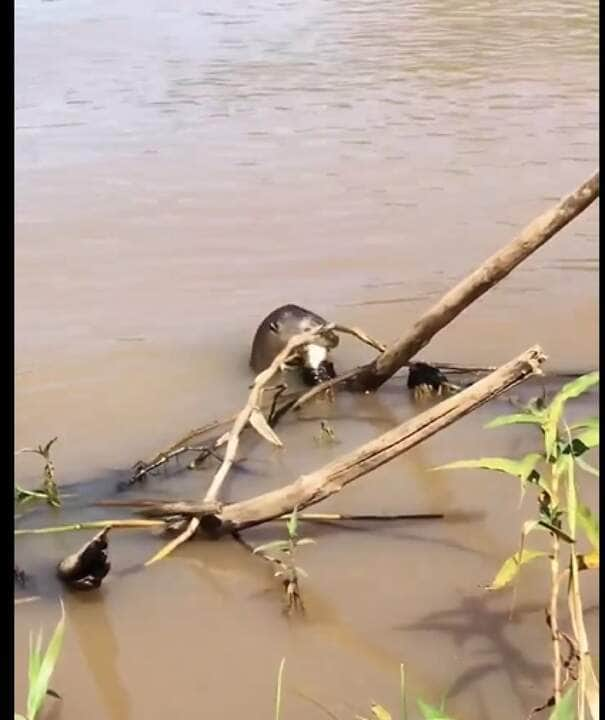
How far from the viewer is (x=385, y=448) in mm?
2422

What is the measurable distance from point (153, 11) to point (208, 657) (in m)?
9.00

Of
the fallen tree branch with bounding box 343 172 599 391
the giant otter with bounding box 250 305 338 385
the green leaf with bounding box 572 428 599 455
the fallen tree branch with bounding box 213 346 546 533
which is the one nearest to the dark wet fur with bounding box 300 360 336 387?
the giant otter with bounding box 250 305 338 385

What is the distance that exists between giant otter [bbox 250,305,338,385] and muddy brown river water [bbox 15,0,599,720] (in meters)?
0.12

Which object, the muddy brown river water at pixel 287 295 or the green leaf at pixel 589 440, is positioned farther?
the muddy brown river water at pixel 287 295

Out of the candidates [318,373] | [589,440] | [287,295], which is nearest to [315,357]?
[318,373]

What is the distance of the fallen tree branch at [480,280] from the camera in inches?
113

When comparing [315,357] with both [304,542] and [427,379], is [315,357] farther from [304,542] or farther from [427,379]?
[304,542]

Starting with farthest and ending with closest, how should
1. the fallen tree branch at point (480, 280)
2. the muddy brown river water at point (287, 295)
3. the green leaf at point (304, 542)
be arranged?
the fallen tree branch at point (480, 280) < the green leaf at point (304, 542) < the muddy brown river water at point (287, 295)

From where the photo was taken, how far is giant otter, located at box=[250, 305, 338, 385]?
11.5ft

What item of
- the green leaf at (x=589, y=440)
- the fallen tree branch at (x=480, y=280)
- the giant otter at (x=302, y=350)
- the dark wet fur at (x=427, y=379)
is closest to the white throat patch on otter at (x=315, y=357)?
the giant otter at (x=302, y=350)

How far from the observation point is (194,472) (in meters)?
2.95

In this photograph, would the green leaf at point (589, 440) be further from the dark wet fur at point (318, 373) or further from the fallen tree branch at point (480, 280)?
the dark wet fur at point (318, 373)

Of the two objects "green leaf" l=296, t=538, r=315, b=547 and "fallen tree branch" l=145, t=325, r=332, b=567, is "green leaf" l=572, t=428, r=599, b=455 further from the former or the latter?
"fallen tree branch" l=145, t=325, r=332, b=567

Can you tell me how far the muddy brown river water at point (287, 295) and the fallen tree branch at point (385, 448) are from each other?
0.47 feet
